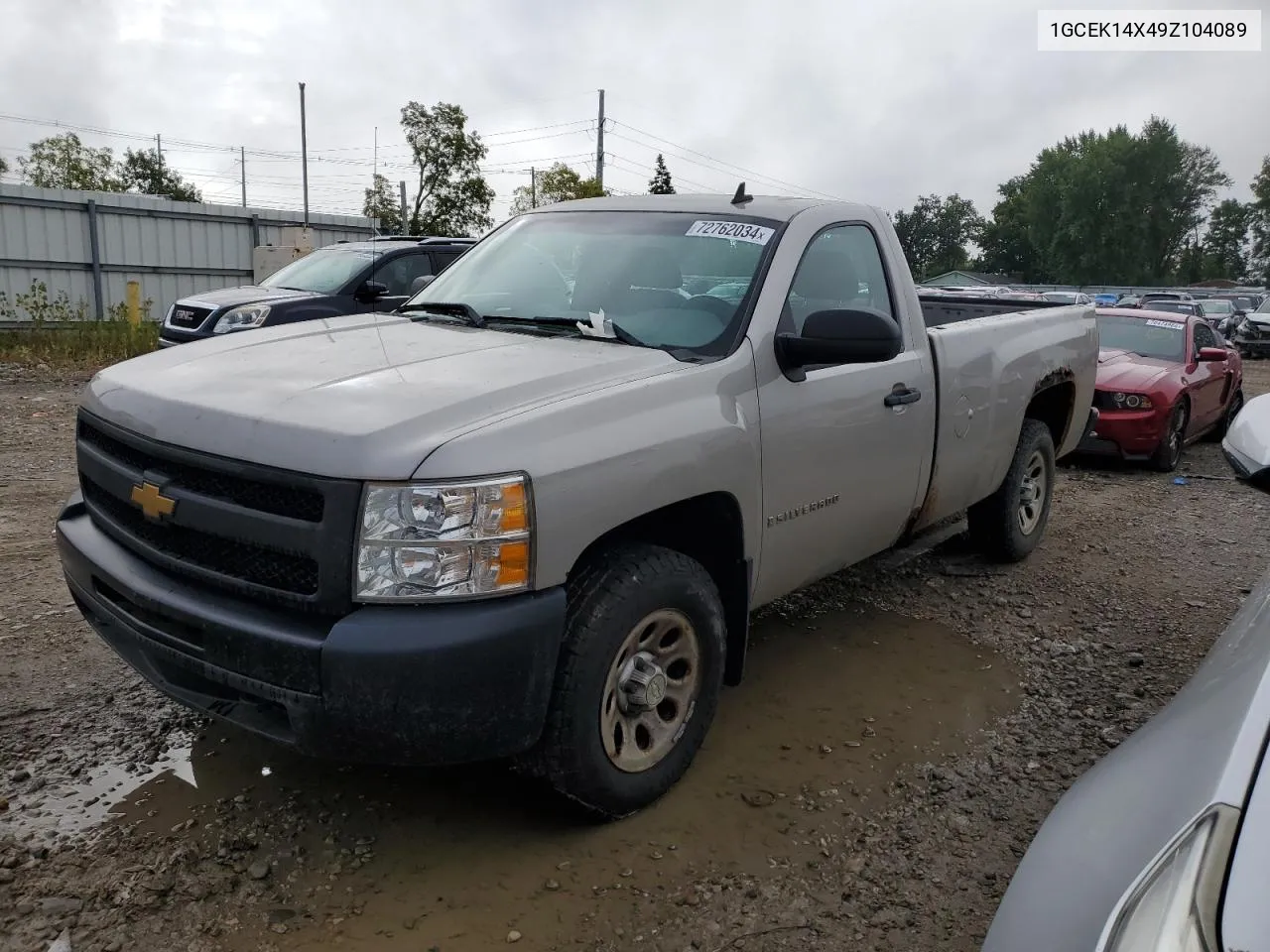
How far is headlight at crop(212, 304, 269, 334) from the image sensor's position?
10008mm

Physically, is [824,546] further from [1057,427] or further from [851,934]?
[1057,427]

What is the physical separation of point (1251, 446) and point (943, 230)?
99284 millimetres

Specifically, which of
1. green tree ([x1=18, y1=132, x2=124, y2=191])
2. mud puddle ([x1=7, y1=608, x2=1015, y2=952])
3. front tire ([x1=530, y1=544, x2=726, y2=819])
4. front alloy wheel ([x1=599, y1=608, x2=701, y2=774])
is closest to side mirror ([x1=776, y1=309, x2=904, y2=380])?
front tire ([x1=530, y1=544, x2=726, y2=819])

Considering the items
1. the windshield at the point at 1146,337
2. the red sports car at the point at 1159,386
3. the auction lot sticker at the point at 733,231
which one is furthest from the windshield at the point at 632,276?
the windshield at the point at 1146,337

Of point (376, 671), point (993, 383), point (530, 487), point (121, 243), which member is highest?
→ point (121, 243)

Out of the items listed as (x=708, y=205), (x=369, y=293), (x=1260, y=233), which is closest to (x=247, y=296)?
(x=369, y=293)

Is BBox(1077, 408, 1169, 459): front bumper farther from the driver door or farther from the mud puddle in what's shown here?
the driver door

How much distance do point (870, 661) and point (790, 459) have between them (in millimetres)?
1390

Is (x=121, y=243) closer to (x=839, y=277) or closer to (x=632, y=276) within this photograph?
(x=632, y=276)

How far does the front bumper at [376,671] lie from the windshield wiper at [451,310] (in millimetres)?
1483

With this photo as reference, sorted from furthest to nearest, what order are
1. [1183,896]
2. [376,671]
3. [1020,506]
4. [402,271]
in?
[402,271], [1020,506], [376,671], [1183,896]

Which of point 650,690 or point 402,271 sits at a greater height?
point 402,271

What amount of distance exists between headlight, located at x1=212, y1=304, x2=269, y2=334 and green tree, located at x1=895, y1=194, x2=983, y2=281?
3307 inches

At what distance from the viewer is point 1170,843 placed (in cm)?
142
